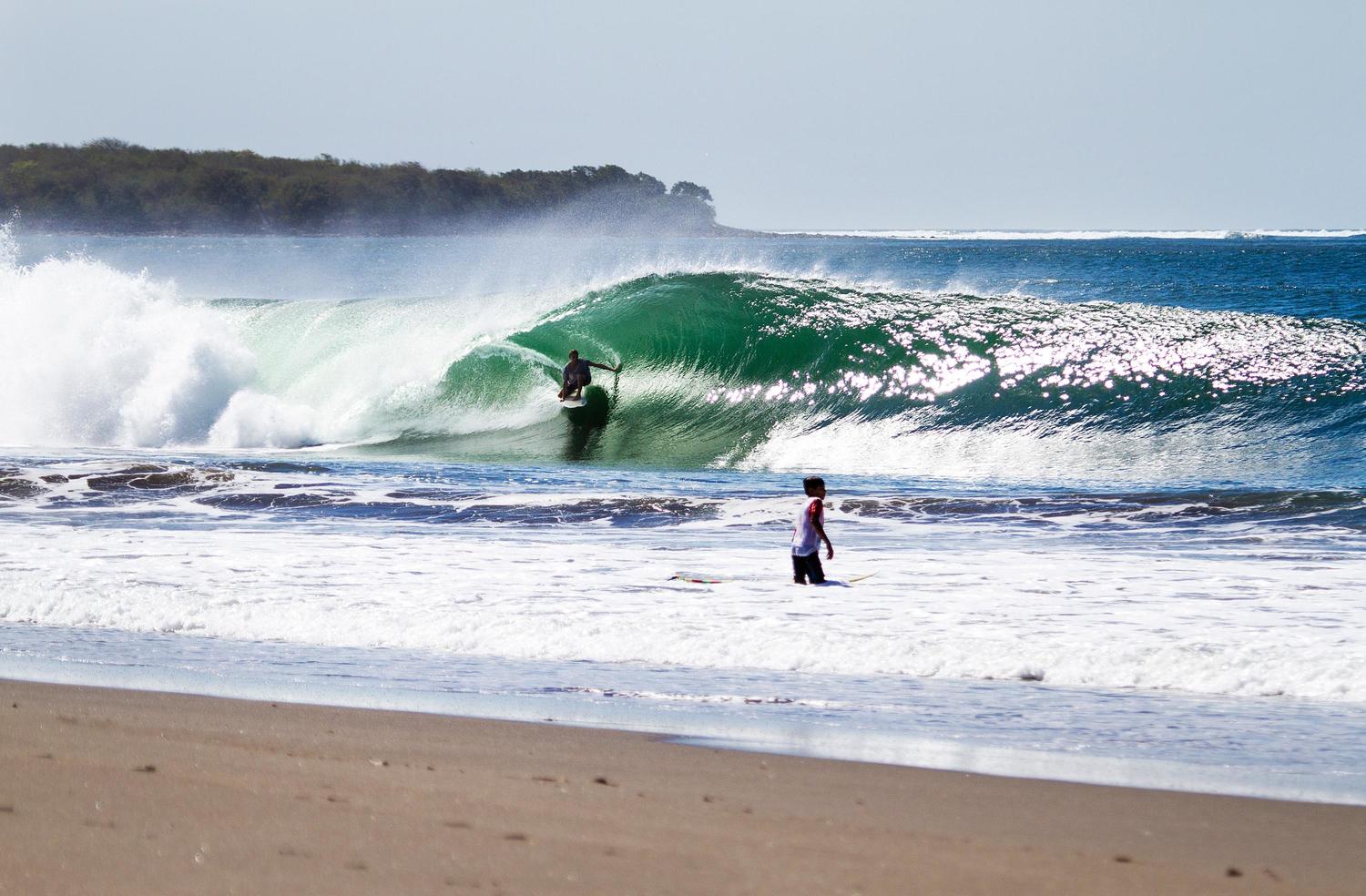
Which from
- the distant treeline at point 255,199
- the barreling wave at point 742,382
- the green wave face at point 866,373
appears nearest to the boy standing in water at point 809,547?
the barreling wave at point 742,382

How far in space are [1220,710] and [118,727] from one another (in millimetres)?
4267

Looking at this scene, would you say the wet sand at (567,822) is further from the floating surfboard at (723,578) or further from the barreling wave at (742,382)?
the barreling wave at (742,382)

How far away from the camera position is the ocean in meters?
5.69

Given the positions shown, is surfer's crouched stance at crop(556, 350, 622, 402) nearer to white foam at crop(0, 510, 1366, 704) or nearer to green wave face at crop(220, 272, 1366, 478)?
green wave face at crop(220, 272, 1366, 478)

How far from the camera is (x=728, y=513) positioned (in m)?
11.5

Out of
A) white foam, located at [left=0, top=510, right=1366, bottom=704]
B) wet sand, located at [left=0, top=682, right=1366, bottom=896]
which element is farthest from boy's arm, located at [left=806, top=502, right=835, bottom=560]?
wet sand, located at [left=0, top=682, right=1366, bottom=896]

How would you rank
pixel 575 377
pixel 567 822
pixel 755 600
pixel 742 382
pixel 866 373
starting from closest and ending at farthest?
pixel 567 822
pixel 755 600
pixel 866 373
pixel 575 377
pixel 742 382

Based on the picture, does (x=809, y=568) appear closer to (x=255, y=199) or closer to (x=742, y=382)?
(x=742, y=382)

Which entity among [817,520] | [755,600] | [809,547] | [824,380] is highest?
[824,380]

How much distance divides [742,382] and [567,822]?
52.5 feet

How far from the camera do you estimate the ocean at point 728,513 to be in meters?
5.69

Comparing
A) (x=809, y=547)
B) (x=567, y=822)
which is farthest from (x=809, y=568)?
(x=567, y=822)

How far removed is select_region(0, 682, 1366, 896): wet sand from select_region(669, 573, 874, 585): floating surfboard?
3.38m

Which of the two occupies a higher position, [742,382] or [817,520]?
[742,382]
